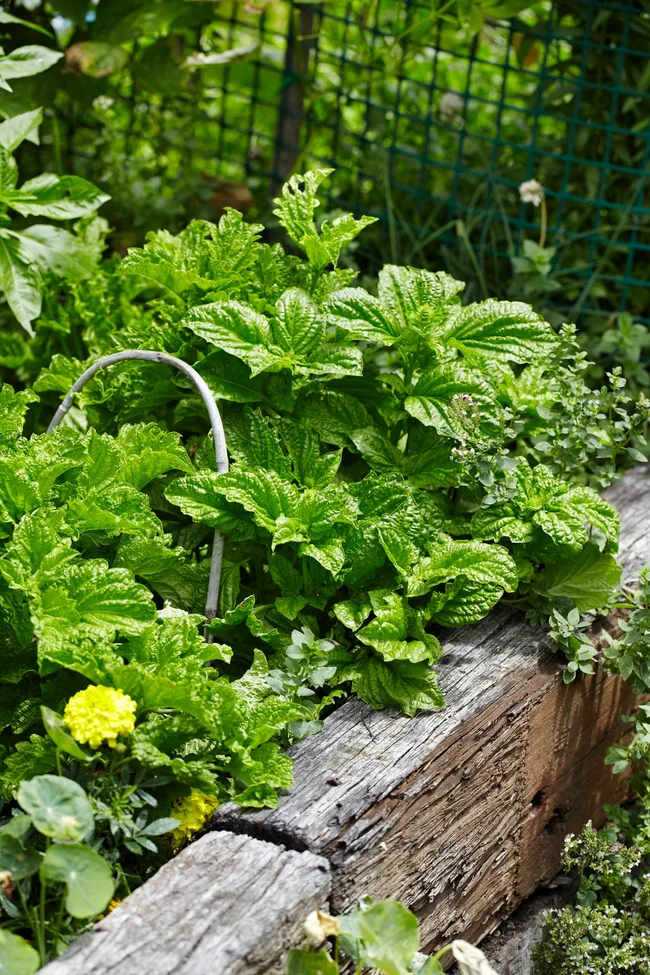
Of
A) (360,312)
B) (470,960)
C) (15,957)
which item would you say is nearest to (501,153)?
(360,312)

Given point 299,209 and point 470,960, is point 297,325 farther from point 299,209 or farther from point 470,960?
point 470,960

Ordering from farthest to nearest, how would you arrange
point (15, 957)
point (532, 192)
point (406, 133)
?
1. point (406, 133)
2. point (532, 192)
3. point (15, 957)

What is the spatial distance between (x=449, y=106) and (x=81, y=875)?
2.99 m

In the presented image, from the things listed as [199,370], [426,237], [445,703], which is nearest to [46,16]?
[426,237]

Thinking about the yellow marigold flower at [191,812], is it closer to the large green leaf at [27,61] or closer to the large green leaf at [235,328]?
the large green leaf at [235,328]

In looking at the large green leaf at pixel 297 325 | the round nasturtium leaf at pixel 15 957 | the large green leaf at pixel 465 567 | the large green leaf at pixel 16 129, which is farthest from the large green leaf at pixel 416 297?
the round nasturtium leaf at pixel 15 957

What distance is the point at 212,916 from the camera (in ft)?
5.04

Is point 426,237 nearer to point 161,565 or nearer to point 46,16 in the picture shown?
point 46,16

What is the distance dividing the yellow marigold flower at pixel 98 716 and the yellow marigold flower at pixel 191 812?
236 mm

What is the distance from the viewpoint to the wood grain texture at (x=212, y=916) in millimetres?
1461

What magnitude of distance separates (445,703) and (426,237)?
6.74 ft

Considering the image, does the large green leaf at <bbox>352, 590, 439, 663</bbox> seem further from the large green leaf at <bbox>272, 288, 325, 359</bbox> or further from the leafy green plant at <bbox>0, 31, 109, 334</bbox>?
the leafy green plant at <bbox>0, 31, 109, 334</bbox>

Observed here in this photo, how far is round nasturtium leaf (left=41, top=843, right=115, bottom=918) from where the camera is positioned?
146 cm

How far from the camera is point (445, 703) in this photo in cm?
199
